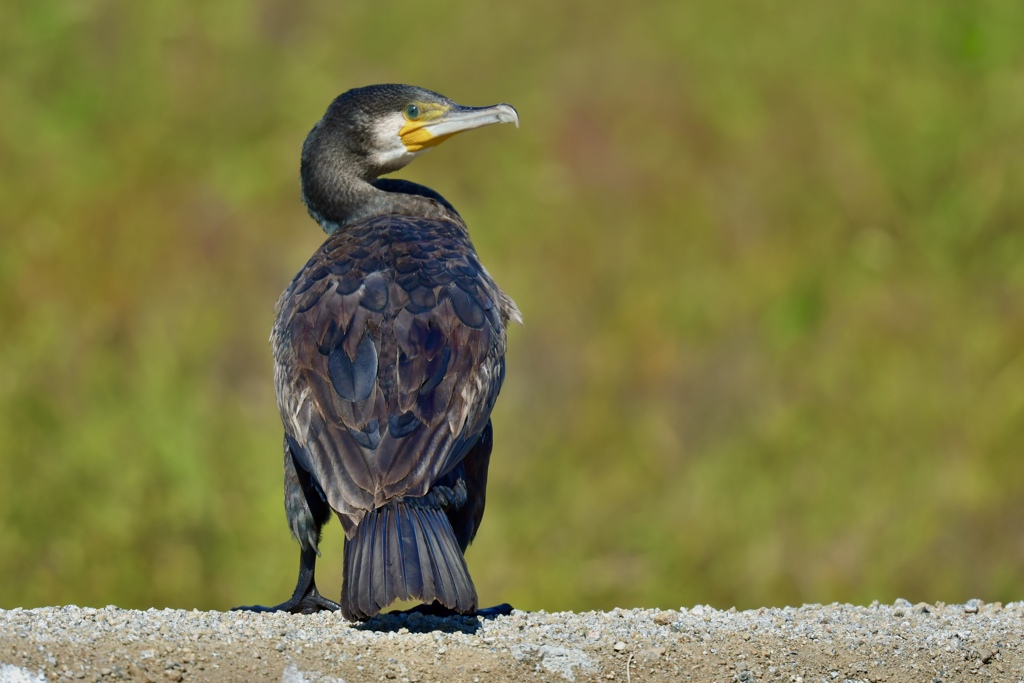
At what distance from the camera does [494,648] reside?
721 cm

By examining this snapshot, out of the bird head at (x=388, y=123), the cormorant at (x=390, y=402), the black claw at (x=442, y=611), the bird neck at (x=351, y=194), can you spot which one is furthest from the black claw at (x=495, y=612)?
the bird head at (x=388, y=123)

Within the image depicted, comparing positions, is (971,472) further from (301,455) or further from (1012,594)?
(301,455)

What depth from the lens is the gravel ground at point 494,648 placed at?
6.71 meters

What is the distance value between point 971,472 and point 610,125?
17.1ft

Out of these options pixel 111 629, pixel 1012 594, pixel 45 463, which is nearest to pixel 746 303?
pixel 1012 594

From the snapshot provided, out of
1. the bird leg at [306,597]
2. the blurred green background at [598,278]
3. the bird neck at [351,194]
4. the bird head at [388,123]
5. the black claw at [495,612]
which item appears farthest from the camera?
Answer: the blurred green background at [598,278]

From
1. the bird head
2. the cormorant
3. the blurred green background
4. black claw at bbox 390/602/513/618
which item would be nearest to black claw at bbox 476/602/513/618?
black claw at bbox 390/602/513/618

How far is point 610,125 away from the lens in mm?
17500

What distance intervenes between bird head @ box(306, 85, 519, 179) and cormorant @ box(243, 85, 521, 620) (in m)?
0.82

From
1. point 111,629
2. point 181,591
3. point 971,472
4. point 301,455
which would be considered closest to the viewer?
point 111,629

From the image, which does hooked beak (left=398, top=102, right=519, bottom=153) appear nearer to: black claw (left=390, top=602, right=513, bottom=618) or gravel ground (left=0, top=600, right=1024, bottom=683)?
black claw (left=390, top=602, right=513, bottom=618)

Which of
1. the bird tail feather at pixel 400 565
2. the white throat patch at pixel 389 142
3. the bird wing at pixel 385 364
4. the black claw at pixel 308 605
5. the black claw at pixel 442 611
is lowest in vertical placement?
the bird tail feather at pixel 400 565

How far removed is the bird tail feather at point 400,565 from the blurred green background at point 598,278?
6057mm

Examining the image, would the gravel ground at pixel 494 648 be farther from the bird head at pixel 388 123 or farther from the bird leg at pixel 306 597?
the bird head at pixel 388 123
